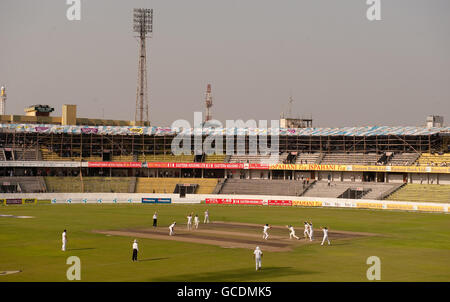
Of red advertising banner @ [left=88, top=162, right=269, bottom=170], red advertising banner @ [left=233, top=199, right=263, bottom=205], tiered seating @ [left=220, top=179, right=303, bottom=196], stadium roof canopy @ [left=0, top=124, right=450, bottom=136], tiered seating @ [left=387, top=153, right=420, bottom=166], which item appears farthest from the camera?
red advertising banner @ [left=88, top=162, right=269, bottom=170]

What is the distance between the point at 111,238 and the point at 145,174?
64.6 m

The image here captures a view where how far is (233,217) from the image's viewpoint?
241 feet

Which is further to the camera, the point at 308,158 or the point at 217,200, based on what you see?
the point at 308,158

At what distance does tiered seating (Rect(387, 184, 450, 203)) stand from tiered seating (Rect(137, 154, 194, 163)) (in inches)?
1616

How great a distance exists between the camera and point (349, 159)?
104625 millimetres

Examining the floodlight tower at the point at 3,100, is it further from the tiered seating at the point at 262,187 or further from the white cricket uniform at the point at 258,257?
the white cricket uniform at the point at 258,257

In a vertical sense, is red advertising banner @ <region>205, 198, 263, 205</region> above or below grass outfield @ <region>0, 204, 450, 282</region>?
below

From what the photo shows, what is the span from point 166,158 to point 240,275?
83250 mm

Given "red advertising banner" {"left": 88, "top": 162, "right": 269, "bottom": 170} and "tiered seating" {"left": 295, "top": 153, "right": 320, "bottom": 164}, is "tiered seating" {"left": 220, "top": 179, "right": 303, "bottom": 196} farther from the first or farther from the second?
"tiered seating" {"left": 295, "top": 153, "right": 320, "bottom": 164}

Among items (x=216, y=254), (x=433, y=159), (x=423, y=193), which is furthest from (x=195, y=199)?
(x=216, y=254)

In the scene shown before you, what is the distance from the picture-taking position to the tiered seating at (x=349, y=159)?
102 m

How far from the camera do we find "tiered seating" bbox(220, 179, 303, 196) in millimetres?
101125

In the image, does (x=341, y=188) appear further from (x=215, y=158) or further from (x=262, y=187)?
(x=215, y=158)

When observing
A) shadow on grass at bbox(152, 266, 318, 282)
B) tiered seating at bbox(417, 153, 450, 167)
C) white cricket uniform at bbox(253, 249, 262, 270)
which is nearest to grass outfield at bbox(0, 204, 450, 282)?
shadow on grass at bbox(152, 266, 318, 282)
